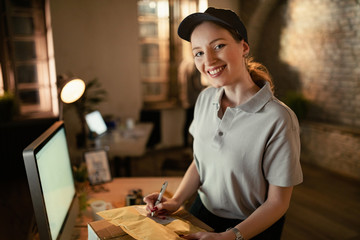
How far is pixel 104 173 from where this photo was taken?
1.88 meters

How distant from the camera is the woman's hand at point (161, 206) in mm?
1108

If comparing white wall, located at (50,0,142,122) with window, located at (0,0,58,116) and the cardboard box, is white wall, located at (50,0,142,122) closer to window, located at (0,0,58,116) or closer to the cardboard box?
window, located at (0,0,58,116)

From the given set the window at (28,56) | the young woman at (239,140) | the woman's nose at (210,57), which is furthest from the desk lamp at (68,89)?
the window at (28,56)

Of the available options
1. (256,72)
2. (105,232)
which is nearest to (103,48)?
(256,72)

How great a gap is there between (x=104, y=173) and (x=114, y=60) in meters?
3.46

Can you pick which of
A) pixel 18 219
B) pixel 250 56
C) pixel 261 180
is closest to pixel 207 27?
pixel 250 56

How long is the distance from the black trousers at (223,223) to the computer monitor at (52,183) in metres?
0.53

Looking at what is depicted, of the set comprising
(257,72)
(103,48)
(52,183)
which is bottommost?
(52,183)

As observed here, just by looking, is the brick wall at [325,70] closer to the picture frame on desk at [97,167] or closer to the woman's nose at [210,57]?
the picture frame on desk at [97,167]

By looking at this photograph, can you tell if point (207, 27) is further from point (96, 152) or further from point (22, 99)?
point (22, 99)

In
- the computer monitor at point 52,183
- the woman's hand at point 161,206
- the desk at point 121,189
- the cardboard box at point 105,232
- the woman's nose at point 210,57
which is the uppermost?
the woman's nose at point 210,57

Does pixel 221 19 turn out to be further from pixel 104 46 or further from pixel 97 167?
pixel 104 46

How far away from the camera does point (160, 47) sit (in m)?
5.47

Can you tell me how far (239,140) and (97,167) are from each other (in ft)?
3.59
